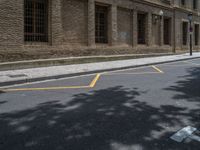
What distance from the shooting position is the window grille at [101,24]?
19.0 m

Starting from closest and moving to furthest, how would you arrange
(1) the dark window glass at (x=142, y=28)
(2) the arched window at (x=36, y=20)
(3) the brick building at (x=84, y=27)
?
1. (3) the brick building at (x=84, y=27)
2. (2) the arched window at (x=36, y=20)
3. (1) the dark window glass at (x=142, y=28)

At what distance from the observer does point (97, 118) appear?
192 inches

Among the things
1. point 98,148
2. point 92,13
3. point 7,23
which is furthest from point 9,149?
point 92,13

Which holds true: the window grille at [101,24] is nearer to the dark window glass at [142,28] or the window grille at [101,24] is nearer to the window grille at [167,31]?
the dark window glass at [142,28]

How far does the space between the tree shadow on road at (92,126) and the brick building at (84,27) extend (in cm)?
848

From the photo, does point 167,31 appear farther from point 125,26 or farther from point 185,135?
point 185,135

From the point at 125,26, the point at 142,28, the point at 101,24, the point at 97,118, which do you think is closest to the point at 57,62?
the point at 101,24

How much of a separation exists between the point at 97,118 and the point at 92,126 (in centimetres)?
47

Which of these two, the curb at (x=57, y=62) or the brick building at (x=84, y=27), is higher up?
the brick building at (x=84, y=27)

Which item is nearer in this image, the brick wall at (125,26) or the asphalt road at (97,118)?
the asphalt road at (97,118)

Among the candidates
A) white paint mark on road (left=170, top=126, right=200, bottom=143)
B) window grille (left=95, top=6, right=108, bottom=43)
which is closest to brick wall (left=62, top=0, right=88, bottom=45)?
window grille (left=95, top=6, right=108, bottom=43)

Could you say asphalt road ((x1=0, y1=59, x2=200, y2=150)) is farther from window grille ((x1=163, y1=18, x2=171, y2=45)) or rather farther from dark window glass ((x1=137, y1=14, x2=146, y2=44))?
window grille ((x1=163, y1=18, x2=171, y2=45))

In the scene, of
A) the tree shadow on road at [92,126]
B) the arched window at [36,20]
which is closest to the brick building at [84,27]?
the arched window at [36,20]

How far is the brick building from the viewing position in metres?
13.3
